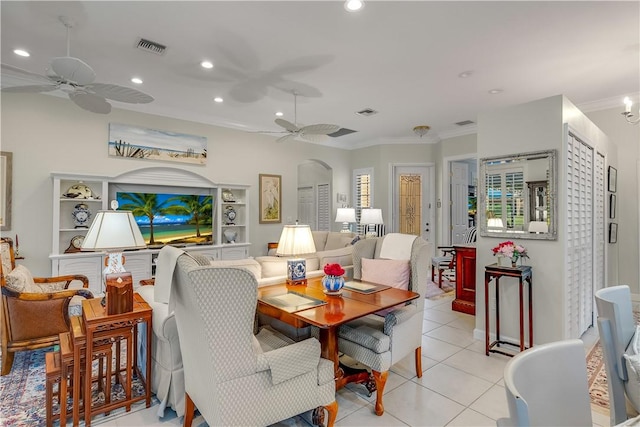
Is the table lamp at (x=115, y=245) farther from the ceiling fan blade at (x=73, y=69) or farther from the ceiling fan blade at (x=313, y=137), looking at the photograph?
the ceiling fan blade at (x=313, y=137)

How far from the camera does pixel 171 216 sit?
531 cm

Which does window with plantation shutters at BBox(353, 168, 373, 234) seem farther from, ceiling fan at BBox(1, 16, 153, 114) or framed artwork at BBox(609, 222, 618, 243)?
ceiling fan at BBox(1, 16, 153, 114)

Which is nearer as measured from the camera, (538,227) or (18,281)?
(18,281)

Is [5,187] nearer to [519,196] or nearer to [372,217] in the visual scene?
[372,217]

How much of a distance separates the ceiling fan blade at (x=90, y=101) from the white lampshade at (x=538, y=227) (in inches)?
174

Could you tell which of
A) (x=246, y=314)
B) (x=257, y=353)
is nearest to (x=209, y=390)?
(x=257, y=353)

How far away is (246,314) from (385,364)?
3.63 ft

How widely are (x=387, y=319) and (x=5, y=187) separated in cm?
469

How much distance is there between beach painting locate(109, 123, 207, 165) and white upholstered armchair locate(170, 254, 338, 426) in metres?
3.96

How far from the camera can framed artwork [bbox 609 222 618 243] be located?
4.50 m

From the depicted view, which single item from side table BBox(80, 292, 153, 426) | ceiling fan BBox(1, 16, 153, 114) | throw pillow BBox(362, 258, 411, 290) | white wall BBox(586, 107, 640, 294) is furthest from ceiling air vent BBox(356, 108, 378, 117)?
side table BBox(80, 292, 153, 426)

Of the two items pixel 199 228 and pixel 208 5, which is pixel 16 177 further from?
pixel 208 5

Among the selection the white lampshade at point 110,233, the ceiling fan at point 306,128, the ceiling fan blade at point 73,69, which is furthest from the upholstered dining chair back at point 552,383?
the ceiling fan at point 306,128

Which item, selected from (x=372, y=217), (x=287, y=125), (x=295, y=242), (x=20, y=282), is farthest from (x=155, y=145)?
(x=372, y=217)
